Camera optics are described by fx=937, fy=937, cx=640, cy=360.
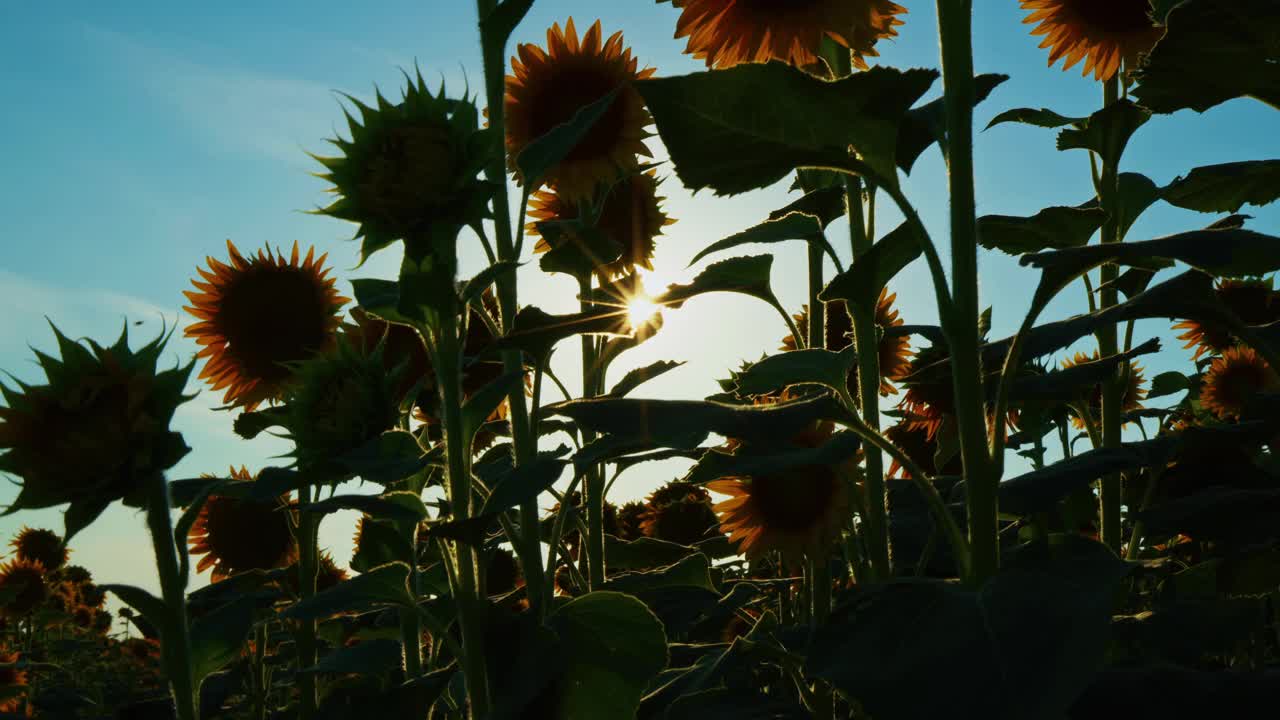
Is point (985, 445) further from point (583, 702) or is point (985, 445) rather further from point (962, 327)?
point (583, 702)

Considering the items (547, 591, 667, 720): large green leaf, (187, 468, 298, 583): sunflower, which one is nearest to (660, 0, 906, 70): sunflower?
(547, 591, 667, 720): large green leaf

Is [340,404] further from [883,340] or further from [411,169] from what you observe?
[883,340]

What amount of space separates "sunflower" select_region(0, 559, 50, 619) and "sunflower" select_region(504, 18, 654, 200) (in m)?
5.20

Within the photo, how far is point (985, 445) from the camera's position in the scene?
102 cm

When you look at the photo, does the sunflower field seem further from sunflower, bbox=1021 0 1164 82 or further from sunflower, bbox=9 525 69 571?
sunflower, bbox=9 525 69 571

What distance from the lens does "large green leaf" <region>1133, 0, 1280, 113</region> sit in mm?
1280

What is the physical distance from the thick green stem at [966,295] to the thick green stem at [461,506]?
2.14 ft

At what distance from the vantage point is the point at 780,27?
6.64 feet

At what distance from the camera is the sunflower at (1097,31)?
2422mm

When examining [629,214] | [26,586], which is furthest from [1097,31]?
[26,586]

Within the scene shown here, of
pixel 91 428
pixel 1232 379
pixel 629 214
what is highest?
pixel 629 214

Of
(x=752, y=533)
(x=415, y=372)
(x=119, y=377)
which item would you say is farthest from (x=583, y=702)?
(x=415, y=372)

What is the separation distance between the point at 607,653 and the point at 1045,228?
1.05 metres

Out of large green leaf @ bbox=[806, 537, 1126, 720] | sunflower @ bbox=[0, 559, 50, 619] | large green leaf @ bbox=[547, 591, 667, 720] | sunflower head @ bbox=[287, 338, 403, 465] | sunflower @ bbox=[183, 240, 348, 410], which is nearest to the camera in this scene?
large green leaf @ bbox=[806, 537, 1126, 720]
